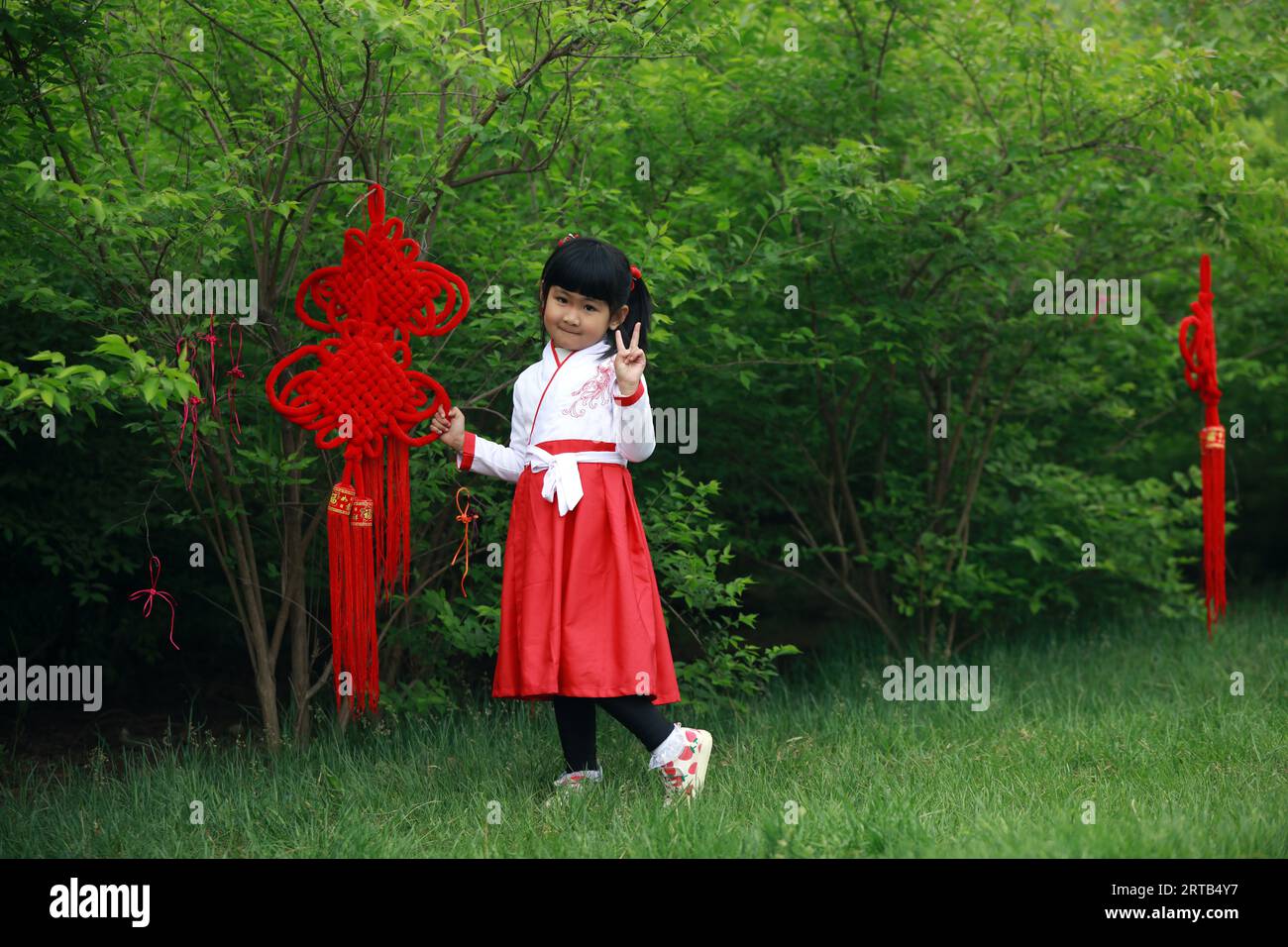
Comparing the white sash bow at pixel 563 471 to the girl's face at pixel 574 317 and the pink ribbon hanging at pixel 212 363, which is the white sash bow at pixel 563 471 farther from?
the pink ribbon hanging at pixel 212 363

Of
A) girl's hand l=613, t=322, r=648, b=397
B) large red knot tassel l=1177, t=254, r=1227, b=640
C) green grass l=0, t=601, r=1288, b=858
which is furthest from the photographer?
large red knot tassel l=1177, t=254, r=1227, b=640

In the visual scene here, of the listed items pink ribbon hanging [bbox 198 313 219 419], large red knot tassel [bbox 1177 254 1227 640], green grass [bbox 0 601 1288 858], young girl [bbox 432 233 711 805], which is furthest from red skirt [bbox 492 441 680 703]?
large red knot tassel [bbox 1177 254 1227 640]

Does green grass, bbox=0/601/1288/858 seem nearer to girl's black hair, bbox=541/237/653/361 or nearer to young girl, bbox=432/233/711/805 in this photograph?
young girl, bbox=432/233/711/805

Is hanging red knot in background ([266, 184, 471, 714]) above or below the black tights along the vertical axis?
above

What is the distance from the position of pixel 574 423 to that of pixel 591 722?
858 millimetres

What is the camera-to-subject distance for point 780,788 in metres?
3.75

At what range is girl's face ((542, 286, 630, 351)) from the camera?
3.54 m

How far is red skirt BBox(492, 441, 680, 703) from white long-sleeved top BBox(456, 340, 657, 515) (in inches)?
1.4

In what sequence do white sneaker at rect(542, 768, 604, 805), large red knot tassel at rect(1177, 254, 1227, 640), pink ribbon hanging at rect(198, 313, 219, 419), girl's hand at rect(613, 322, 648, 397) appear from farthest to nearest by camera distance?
1. large red knot tassel at rect(1177, 254, 1227, 640)
2. pink ribbon hanging at rect(198, 313, 219, 419)
3. white sneaker at rect(542, 768, 604, 805)
4. girl's hand at rect(613, 322, 648, 397)

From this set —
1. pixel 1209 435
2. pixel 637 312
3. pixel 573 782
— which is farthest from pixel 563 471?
pixel 1209 435

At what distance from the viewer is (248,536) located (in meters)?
4.36

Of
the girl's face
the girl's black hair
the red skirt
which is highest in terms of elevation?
the girl's black hair

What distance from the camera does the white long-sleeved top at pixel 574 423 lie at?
3.50m

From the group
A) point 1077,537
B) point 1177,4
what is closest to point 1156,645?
point 1077,537
